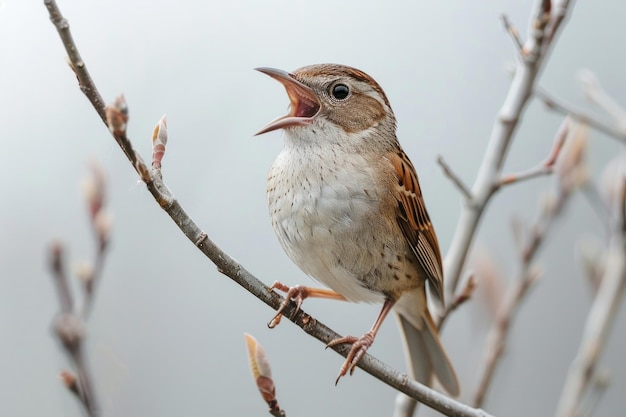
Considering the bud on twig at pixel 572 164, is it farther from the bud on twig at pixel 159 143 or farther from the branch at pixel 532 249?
the bud on twig at pixel 159 143

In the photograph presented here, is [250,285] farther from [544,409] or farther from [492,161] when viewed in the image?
[544,409]

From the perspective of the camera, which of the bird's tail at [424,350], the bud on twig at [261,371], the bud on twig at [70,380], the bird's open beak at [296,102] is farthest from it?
the bird's tail at [424,350]

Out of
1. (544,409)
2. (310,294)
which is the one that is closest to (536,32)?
(310,294)

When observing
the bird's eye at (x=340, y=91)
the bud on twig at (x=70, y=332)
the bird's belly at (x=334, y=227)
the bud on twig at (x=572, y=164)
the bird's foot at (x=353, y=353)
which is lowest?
the bud on twig at (x=70, y=332)

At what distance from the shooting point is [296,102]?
3.31 metres

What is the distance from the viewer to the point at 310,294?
131 inches

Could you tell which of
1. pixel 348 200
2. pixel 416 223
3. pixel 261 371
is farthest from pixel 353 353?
pixel 416 223

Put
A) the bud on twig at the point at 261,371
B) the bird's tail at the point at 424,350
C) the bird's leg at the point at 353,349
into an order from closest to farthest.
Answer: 1. the bud on twig at the point at 261,371
2. the bird's leg at the point at 353,349
3. the bird's tail at the point at 424,350

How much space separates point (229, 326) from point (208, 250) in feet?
12.3

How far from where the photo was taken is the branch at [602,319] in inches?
122

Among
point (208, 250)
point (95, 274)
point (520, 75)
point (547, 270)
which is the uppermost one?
point (547, 270)

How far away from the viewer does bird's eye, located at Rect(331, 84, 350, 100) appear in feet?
11.1

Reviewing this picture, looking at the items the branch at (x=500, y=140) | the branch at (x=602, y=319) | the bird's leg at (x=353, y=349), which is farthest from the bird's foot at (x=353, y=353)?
the branch at (x=602, y=319)

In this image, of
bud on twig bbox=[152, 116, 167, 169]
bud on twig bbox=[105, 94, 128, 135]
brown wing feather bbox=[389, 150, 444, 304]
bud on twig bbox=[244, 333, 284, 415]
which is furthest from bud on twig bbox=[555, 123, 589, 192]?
bud on twig bbox=[105, 94, 128, 135]
